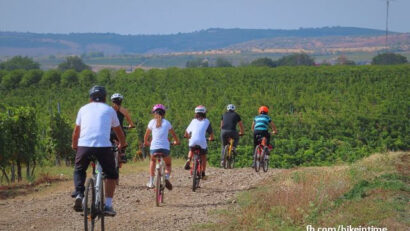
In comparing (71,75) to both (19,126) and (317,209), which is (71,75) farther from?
(317,209)

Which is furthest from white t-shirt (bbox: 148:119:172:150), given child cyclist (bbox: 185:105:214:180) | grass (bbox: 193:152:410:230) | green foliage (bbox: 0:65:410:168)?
green foliage (bbox: 0:65:410:168)

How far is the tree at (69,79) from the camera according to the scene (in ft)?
217

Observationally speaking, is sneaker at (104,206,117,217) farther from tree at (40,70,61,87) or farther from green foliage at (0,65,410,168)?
tree at (40,70,61,87)

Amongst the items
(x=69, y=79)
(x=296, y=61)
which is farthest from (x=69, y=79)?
(x=296, y=61)

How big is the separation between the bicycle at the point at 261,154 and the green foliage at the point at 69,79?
169ft

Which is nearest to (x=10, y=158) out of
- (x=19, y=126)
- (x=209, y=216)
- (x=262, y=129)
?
(x=19, y=126)

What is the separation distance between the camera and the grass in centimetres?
886

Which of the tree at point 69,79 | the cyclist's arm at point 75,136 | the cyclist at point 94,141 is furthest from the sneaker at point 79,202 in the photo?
the tree at point 69,79

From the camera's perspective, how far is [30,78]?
222 feet

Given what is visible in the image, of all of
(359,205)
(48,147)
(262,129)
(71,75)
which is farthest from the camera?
(71,75)

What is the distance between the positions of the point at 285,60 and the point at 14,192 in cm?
13748

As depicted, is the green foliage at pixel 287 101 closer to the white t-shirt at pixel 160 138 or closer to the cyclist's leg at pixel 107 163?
the white t-shirt at pixel 160 138

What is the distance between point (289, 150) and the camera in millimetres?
31031

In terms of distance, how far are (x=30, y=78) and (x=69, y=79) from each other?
3864mm
